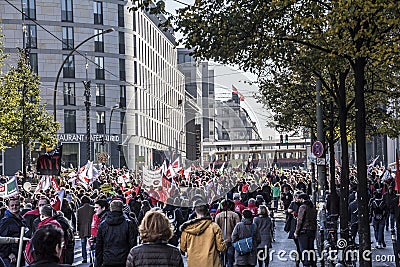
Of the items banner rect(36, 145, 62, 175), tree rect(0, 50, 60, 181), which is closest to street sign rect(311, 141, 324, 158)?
banner rect(36, 145, 62, 175)

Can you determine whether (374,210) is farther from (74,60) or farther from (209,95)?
(74,60)

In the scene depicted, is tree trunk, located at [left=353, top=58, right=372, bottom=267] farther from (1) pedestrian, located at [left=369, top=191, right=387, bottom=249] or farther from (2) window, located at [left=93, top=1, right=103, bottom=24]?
(2) window, located at [left=93, top=1, right=103, bottom=24]

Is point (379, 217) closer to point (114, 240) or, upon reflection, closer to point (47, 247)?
point (114, 240)

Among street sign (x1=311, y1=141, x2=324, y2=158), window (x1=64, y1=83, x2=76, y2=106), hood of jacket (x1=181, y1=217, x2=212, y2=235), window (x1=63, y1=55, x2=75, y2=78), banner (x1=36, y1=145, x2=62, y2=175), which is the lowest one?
hood of jacket (x1=181, y1=217, x2=212, y2=235)

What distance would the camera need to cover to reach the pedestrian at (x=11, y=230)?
11.6 meters

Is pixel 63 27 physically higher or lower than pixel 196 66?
higher

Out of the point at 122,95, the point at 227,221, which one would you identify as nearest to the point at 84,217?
the point at 227,221

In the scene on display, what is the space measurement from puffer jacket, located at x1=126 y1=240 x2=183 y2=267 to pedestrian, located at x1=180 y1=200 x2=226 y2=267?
132 inches

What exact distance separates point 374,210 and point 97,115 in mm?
52110

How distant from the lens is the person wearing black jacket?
36.2 feet

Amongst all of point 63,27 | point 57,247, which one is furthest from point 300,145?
point 57,247

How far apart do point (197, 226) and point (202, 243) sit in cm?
25

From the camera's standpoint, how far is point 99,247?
36.4 feet

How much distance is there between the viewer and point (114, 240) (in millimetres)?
11047
